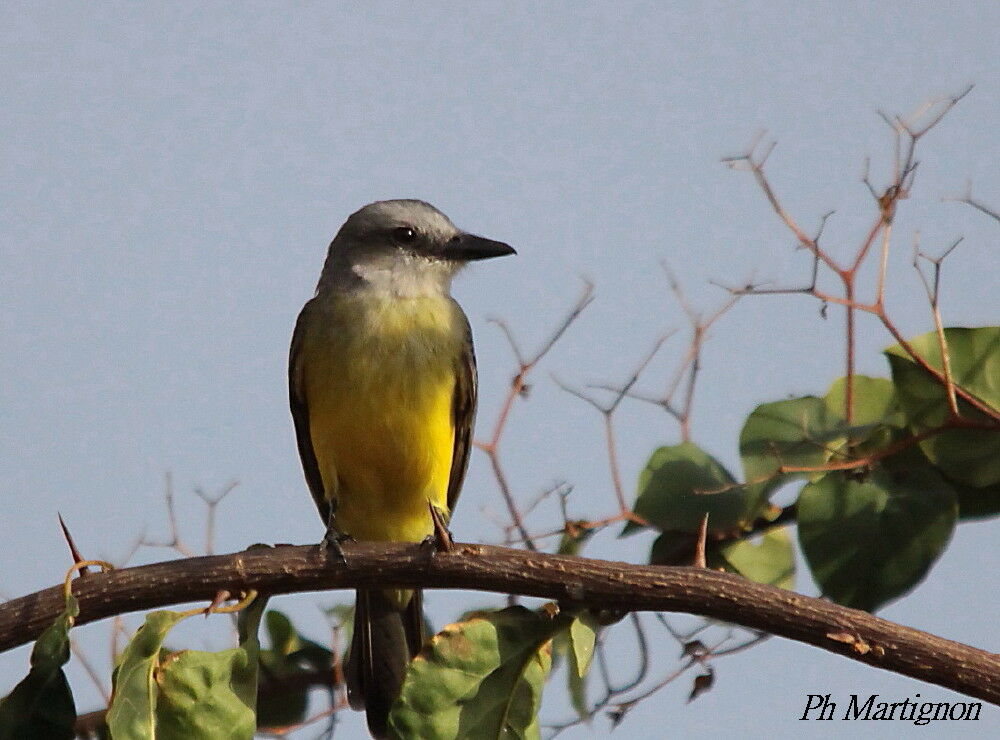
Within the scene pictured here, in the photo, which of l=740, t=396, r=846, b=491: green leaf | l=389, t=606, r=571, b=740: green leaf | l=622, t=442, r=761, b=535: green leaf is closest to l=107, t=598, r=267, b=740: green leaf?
l=389, t=606, r=571, b=740: green leaf

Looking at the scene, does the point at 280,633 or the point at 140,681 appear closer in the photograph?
the point at 140,681

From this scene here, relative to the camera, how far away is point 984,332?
3371 mm

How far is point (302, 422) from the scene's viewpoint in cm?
489

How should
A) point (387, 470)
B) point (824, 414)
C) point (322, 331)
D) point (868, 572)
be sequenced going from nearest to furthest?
1. point (868, 572)
2. point (824, 414)
3. point (387, 470)
4. point (322, 331)

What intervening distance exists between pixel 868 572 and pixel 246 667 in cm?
150

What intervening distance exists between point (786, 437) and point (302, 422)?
2046 millimetres

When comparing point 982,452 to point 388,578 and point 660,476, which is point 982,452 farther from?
point 388,578

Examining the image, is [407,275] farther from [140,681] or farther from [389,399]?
[140,681]

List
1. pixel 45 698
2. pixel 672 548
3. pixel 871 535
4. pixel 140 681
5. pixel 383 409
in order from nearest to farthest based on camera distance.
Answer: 1. pixel 45 698
2. pixel 140 681
3. pixel 871 535
4. pixel 672 548
5. pixel 383 409

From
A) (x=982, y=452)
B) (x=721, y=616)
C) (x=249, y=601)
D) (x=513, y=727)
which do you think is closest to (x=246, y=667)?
(x=249, y=601)

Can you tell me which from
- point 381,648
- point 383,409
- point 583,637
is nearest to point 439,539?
point 583,637

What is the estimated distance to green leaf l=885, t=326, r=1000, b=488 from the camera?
3.35 metres

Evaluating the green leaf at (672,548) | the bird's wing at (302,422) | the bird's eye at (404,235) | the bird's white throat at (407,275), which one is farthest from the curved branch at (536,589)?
the bird's eye at (404,235)

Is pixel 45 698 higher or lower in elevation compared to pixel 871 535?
lower
